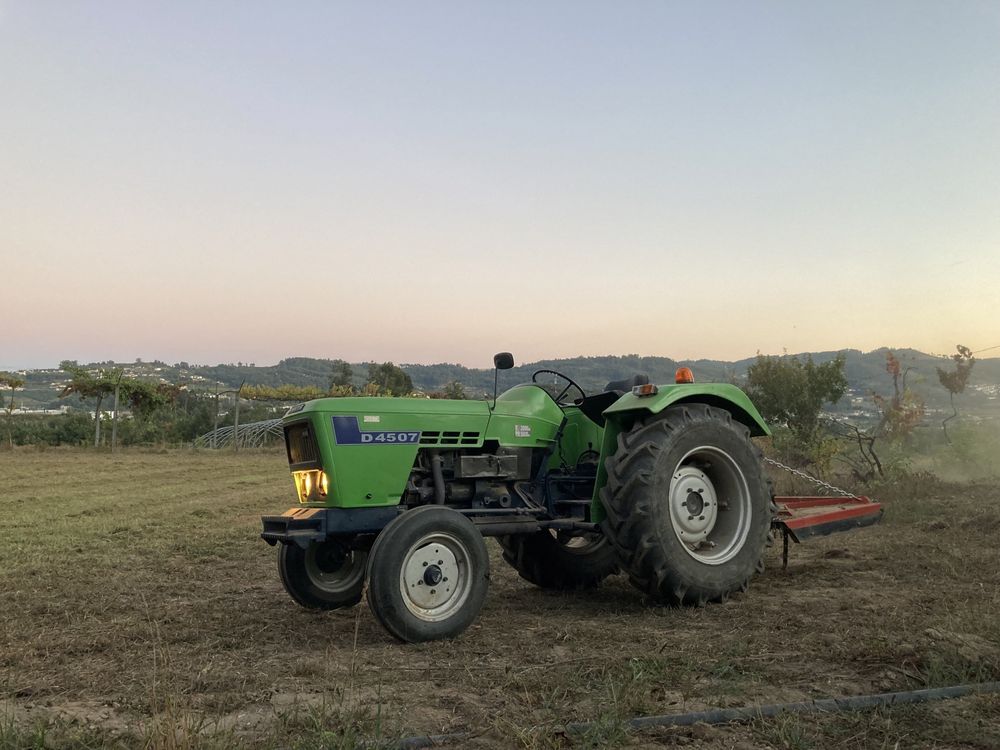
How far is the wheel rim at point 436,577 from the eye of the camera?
15.8 ft

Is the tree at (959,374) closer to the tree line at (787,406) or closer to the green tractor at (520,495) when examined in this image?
the tree line at (787,406)

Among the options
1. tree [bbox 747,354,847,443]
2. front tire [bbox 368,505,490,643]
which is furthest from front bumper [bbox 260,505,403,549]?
tree [bbox 747,354,847,443]

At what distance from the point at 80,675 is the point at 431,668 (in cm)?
171

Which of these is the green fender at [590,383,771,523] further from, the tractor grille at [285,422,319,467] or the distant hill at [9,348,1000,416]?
the tractor grille at [285,422,319,467]

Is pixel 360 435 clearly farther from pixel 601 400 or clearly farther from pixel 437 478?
pixel 601 400

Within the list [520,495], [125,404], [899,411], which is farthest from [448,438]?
[125,404]

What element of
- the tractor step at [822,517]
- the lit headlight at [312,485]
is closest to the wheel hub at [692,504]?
the tractor step at [822,517]

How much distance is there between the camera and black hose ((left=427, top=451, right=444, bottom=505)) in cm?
546

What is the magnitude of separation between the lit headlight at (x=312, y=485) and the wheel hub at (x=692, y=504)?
7.80ft

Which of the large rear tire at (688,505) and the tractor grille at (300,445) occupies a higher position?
the tractor grille at (300,445)

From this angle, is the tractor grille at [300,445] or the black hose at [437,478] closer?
the tractor grille at [300,445]

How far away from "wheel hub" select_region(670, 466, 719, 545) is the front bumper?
2011mm

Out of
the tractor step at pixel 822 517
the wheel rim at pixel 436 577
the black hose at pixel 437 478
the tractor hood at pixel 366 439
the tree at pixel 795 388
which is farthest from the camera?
the tree at pixel 795 388

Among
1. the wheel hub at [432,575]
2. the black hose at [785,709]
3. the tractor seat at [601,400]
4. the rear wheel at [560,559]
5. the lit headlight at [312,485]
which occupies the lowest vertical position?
the rear wheel at [560,559]
